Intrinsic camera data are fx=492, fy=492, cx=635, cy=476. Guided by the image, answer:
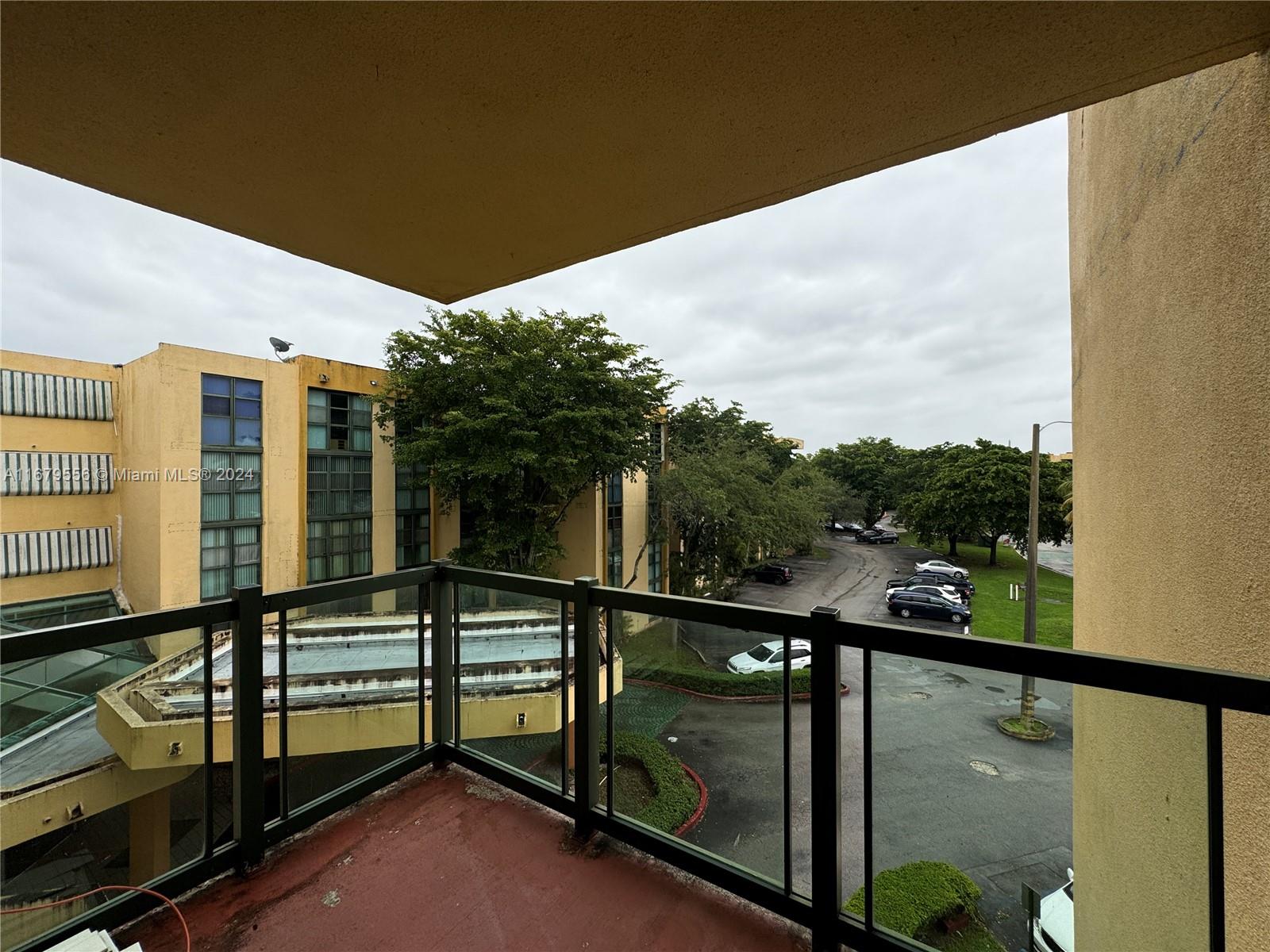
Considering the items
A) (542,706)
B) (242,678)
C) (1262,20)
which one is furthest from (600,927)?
(1262,20)

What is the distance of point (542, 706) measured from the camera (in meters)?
2.28

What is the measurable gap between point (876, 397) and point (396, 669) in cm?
3802

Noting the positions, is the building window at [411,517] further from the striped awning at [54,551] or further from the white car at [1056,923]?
the white car at [1056,923]

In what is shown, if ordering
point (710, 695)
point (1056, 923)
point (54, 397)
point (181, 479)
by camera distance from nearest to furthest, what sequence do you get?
point (710, 695) → point (1056, 923) → point (181, 479) → point (54, 397)

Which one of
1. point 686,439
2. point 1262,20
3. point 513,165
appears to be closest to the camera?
point 1262,20

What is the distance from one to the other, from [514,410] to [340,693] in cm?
938

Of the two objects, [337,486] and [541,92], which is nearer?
[541,92]

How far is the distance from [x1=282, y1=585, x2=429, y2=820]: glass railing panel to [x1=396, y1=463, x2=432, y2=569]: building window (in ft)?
38.2

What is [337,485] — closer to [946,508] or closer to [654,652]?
[654,652]

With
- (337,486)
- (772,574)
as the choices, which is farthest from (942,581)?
(337,486)

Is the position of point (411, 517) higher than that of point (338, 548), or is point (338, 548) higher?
point (411, 517)

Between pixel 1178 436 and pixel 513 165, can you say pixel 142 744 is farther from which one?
pixel 1178 436

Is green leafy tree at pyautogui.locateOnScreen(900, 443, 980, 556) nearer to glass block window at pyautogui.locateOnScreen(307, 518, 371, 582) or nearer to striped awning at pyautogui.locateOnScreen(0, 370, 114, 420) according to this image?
glass block window at pyautogui.locateOnScreen(307, 518, 371, 582)

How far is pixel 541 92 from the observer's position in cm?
108
